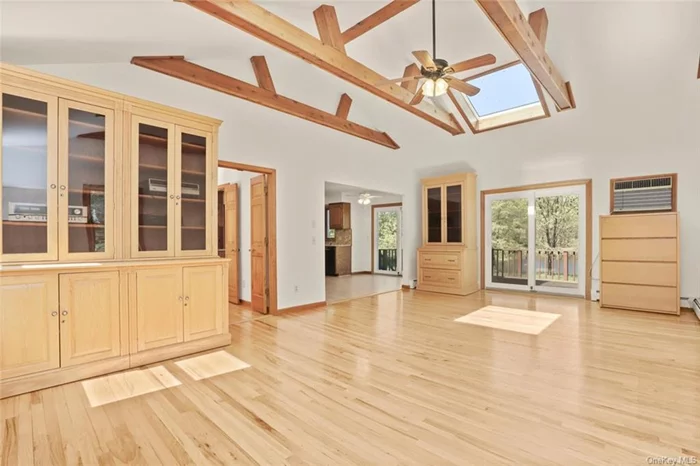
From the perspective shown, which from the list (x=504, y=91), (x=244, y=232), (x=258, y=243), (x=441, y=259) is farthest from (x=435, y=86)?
(x=441, y=259)

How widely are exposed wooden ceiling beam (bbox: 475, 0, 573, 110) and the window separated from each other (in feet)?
1.68

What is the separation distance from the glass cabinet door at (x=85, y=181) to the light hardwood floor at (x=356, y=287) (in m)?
3.66

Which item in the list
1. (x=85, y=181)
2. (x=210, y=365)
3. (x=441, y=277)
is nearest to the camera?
(x=85, y=181)

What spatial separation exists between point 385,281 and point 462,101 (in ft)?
15.1

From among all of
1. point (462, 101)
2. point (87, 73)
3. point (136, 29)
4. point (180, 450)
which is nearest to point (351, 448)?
point (180, 450)

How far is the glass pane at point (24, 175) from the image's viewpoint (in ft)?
8.16

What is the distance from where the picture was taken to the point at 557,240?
616 cm

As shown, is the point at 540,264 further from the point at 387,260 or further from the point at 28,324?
the point at 28,324

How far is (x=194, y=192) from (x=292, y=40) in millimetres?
1806

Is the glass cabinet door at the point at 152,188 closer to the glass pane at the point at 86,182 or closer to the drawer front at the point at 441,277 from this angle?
the glass pane at the point at 86,182

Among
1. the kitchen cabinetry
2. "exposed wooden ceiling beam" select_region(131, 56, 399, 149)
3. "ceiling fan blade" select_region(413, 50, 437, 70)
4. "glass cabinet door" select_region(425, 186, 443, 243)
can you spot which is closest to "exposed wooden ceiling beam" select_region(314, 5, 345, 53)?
"ceiling fan blade" select_region(413, 50, 437, 70)

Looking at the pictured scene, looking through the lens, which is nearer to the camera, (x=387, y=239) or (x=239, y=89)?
(x=239, y=89)

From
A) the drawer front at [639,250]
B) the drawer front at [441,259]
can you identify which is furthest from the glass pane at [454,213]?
the drawer front at [639,250]

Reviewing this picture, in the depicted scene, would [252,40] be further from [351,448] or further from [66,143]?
[351,448]
